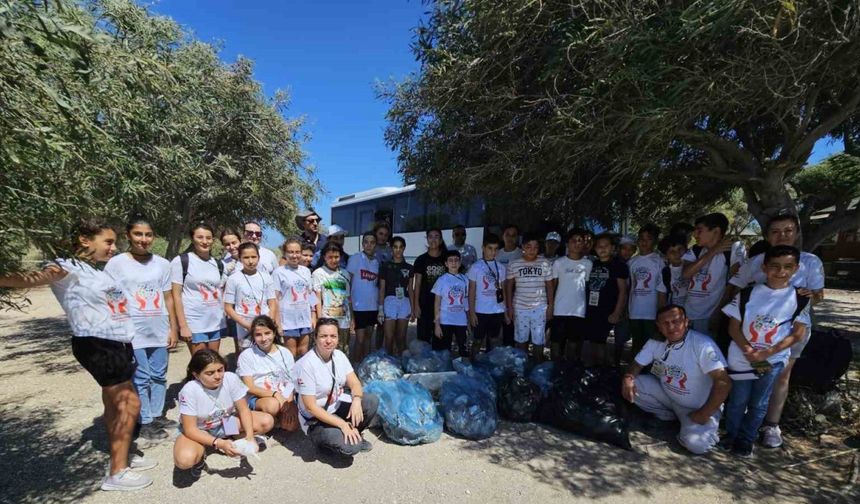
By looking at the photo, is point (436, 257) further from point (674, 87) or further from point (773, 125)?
point (773, 125)

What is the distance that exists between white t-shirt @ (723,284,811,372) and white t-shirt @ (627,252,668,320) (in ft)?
4.59

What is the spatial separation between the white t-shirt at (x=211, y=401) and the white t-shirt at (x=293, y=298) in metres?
1.30

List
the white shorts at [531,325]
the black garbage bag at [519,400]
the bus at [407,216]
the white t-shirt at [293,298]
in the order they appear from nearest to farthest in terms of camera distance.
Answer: the black garbage bag at [519,400], the white t-shirt at [293,298], the white shorts at [531,325], the bus at [407,216]

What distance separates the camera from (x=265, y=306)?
4547mm

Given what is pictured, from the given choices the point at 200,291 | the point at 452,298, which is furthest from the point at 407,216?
the point at 200,291

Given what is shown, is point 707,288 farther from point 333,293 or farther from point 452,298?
point 333,293

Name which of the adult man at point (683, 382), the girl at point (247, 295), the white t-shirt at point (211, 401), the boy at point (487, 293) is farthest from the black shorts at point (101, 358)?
the adult man at point (683, 382)

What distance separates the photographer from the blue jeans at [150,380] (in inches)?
145

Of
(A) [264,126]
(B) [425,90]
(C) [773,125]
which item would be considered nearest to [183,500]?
(B) [425,90]

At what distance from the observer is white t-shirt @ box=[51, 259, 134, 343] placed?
2.82 m

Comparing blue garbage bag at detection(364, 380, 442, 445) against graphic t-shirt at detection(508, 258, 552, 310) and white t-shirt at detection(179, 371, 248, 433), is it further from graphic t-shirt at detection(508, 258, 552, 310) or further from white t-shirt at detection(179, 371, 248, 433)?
graphic t-shirt at detection(508, 258, 552, 310)

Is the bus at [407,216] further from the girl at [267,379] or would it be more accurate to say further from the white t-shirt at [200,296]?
the girl at [267,379]

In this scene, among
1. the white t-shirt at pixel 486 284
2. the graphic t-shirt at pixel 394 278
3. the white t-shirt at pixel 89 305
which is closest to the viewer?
the white t-shirt at pixel 89 305

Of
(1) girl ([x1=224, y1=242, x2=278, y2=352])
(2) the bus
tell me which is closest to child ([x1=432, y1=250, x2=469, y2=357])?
(1) girl ([x1=224, y1=242, x2=278, y2=352])
